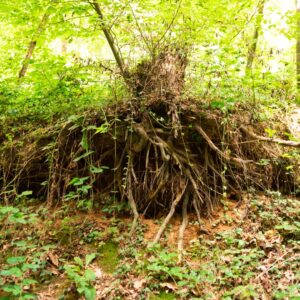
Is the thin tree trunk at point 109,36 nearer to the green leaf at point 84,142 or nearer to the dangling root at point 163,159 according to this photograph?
the dangling root at point 163,159

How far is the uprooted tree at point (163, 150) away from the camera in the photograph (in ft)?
14.1

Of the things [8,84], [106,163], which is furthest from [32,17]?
[106,163]

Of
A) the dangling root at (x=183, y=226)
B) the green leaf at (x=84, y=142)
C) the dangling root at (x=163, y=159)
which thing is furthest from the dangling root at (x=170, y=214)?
the green leaf at (x=84, y=142)

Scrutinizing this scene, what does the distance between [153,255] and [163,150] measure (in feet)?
4.84

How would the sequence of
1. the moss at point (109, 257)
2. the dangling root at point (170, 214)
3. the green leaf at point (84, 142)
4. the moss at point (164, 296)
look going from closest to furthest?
the moss at point (164, 296) < the moss at point (109, 257) < the dangling root at point (170, 214) < the green leaf at point (84, 142)

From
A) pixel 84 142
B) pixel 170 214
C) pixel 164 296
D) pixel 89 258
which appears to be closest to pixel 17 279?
pixel 89 258

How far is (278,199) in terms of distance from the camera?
4211mm

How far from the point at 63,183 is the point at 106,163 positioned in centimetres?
76

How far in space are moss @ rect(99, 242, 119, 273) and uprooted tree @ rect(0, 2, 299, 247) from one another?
2.04ft

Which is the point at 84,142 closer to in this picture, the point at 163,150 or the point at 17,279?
the point at 163,150

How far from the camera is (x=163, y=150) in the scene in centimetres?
427

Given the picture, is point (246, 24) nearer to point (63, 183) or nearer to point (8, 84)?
point (63, 183)

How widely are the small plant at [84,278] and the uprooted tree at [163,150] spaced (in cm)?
108

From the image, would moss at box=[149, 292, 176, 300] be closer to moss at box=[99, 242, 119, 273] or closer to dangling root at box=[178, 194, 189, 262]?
dangling root at box=[178, 194, 189, 262]
